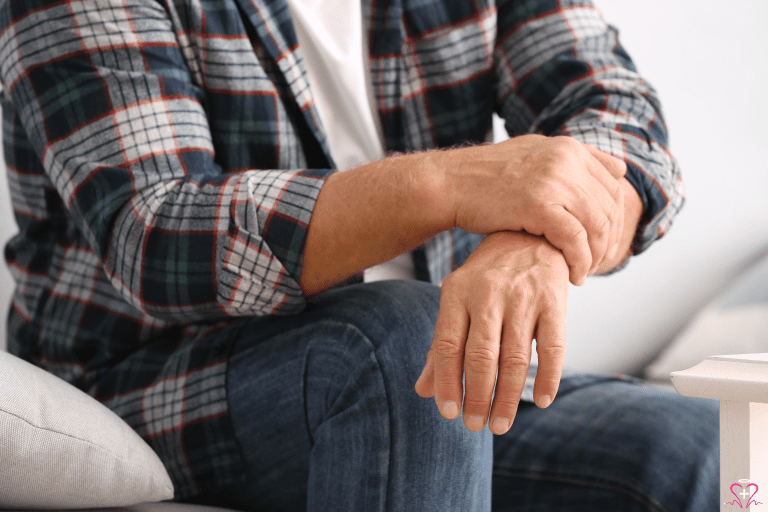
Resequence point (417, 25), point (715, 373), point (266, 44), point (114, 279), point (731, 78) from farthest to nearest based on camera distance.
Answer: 1. point (731, 78)
2. point (417, 25)
3. point (266, 44)
4. point (114, 279)
5. point (715, 373)

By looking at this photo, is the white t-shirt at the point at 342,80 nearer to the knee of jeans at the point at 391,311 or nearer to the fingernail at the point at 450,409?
the knee of jeans at the point at 391,311

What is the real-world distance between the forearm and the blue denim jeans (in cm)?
6

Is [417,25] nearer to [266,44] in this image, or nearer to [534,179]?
[266,44]

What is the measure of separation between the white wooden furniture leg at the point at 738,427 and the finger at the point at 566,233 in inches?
6.7

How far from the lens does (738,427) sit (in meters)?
0.41

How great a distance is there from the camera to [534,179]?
0.57 meters

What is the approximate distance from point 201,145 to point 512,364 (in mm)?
454

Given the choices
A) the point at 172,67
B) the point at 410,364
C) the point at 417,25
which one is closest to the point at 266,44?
the point at 172,67

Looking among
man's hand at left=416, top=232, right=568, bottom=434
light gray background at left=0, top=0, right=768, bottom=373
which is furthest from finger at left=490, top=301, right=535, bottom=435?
light gray background at left=0, top=0, right=768, bottom=373

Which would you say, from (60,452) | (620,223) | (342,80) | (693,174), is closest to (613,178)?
(620,223)

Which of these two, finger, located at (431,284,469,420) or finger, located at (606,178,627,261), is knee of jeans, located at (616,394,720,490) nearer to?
finger, located at (606,178,627,261)

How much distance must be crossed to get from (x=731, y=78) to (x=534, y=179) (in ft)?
4.80

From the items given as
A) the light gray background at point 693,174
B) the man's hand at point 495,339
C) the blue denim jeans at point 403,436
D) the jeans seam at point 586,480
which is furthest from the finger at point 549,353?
the light gray background at point 693,174

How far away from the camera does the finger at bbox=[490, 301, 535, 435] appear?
471 mm
